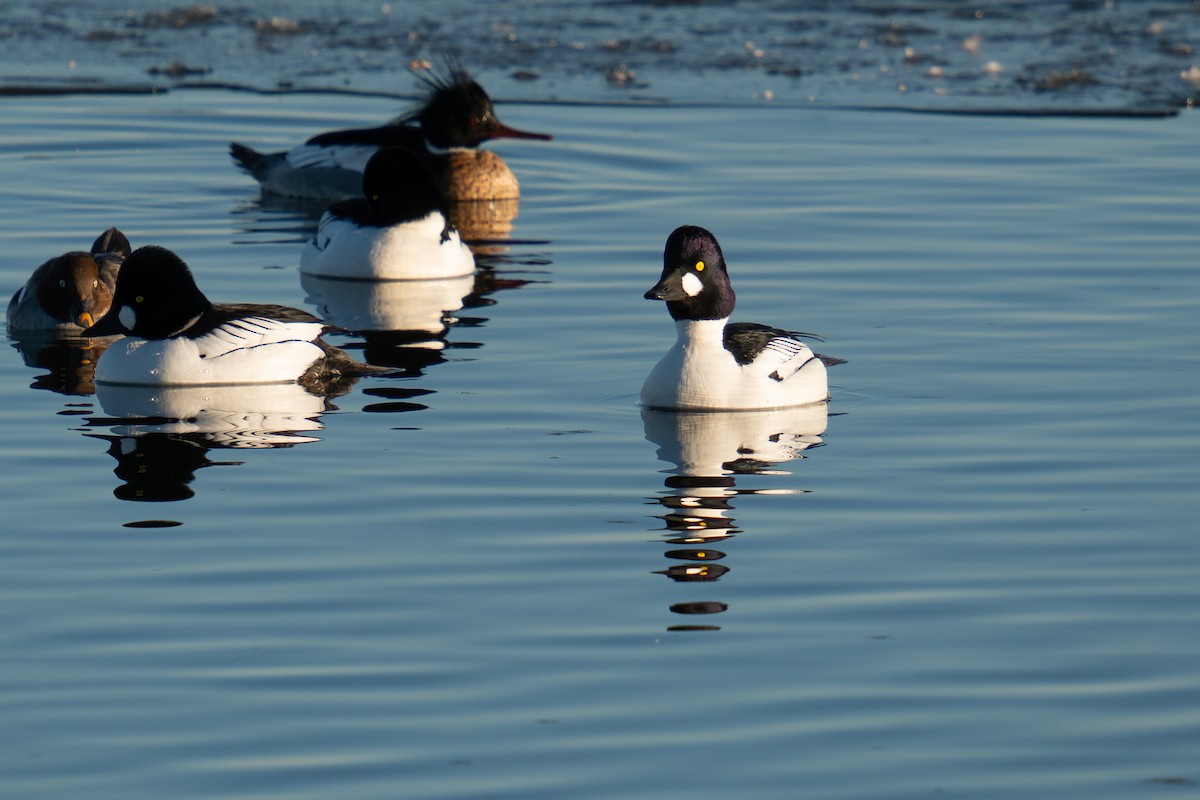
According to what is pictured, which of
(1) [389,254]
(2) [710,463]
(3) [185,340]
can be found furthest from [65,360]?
(2) [710,463]

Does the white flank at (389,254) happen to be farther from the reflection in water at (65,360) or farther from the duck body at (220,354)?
the duck body at (220,354)

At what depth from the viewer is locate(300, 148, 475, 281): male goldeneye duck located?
14.1 metres

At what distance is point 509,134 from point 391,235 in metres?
3.58

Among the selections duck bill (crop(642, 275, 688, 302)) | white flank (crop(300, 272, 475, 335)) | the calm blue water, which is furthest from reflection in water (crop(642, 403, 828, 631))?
white flank (crop(300, 272, 475, 335))

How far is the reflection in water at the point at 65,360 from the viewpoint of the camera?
35.5 feet

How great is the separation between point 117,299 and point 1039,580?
5340mm

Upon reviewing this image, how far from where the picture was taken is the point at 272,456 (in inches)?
357

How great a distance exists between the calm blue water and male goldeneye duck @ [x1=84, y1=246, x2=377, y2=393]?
12.3 inches

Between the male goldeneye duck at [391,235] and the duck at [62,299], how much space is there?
2079 millimetres

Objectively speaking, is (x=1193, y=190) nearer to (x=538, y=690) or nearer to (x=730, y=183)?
(x=730, y=183)

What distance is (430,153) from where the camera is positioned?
1809cm

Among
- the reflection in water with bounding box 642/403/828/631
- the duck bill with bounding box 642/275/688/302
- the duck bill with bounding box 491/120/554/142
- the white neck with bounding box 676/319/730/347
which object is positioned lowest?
the reflection in water with bounding box 642/403/828/631

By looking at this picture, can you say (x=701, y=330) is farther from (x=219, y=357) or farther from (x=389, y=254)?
(x=389, y=254)

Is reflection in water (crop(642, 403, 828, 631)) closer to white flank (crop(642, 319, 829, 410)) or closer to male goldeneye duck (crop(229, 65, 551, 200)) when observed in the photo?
white flank (crop(642, 319, 829, 410))
